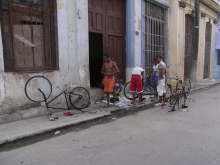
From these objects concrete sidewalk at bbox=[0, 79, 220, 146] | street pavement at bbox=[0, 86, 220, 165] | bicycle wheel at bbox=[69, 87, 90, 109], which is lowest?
street pavement at bbox=[0, 86, 220, 165]

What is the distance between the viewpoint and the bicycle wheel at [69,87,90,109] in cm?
623

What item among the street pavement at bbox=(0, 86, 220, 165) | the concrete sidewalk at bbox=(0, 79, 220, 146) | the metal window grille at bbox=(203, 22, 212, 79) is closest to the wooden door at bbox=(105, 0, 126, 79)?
the concrete sidewalk at bbox=(0, 79, 220, 146)

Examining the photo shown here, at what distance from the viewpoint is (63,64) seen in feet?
20.4

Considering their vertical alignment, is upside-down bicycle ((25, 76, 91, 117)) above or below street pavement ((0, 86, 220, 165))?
above

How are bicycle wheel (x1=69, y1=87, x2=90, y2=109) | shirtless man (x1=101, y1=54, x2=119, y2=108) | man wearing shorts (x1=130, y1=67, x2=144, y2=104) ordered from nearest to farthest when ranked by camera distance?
1. bicycle wheel (x1=69, y1=87, x2=90, y2=109)
2. shirtless man (x1=101, y1=54, x2=119, y2=108)
3. man wearing shorts (x1=130, y1=67, x2=144, y2=104)

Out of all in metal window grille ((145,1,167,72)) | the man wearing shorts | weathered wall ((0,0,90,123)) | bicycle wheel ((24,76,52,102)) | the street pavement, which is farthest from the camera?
metal window grille ((145,1,167,72))

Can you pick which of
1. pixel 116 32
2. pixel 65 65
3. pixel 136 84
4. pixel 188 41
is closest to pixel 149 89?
pixel 136 84

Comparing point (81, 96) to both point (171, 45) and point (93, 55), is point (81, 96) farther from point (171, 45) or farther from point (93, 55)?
point (171, 45)

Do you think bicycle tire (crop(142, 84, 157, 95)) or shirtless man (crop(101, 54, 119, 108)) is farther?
bicycle tire (crop(142, 84, 157, 95))

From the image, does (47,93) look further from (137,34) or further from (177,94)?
(137,34)

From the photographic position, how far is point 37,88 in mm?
5621

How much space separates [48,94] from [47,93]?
0.04 metres

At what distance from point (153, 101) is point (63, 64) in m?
3.74

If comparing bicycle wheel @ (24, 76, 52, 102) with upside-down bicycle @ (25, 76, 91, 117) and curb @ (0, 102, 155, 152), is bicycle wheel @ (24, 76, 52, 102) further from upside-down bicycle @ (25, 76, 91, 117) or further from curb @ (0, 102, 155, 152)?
curb @ (0, 102, 155, 152)
